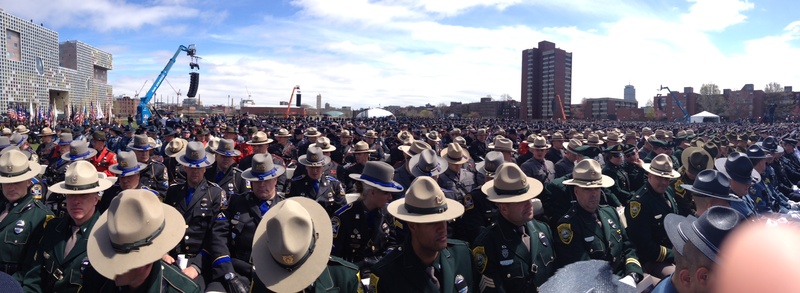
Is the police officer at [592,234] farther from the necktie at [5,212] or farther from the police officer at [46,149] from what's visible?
the police officer at [46,149]

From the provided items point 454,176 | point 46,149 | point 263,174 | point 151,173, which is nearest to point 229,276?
point 263,174

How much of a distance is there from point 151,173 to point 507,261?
6646 mm

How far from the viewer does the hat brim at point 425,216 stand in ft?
9.48

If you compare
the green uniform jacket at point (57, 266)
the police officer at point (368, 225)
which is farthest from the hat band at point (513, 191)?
the green uniform jacket at point (57, 266)

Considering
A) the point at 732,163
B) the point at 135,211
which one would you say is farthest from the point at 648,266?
the point at 135,211

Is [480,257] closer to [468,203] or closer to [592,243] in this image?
[592,243]

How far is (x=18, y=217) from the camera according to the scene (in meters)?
4.08

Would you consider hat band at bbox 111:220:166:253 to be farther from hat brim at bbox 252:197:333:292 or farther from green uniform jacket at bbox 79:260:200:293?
hat brim at bbox 252:197:333:292

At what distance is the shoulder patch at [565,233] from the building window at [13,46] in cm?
17915

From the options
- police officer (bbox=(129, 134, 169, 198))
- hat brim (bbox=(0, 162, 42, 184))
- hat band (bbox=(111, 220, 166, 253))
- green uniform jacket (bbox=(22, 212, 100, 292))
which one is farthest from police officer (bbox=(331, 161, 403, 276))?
police officer (bbox=(129, 134, 169, 198))

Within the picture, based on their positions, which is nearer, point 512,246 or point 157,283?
point 157,283

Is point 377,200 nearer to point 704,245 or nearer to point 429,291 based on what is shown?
point 429,291

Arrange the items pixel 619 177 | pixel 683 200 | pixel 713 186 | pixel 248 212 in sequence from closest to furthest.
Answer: pixel 713 186
pixel 248 212
pixel 683 200
pixel 619 177

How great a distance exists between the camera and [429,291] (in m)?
2.94
